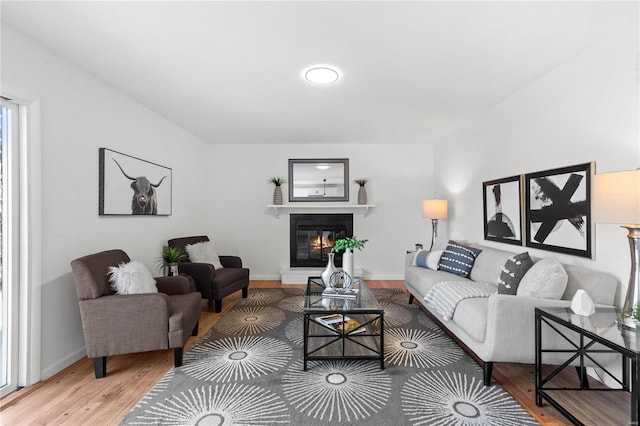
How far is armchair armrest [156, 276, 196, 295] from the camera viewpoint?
9.59 feet

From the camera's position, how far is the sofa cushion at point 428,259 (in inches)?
147

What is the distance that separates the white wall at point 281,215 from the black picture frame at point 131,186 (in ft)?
4.63

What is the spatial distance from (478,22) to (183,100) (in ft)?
9.30

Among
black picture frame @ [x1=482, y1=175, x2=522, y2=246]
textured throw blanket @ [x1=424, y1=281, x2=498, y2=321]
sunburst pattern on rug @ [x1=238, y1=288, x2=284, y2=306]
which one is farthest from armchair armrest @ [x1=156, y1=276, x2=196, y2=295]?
black picture frame @ [x1=482, y1=175, x2=522, y2=246]

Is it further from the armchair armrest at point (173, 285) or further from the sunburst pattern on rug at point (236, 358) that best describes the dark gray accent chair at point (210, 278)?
the sunburst pattern on rug at point (236, 358)

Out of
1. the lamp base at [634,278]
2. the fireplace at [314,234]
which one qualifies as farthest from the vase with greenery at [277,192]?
the lamp base at [634,278]

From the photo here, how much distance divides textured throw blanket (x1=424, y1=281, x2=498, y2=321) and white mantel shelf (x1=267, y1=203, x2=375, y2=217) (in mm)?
2398

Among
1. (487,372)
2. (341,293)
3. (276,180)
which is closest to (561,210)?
(487,372)

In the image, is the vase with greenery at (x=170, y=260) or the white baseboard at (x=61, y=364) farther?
the vase with greenery at (x=170, y=260)

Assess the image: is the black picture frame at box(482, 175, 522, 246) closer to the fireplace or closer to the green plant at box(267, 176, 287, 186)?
the fireplace

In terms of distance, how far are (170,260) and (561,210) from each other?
3959mm

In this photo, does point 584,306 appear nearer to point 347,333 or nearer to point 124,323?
point 347,333

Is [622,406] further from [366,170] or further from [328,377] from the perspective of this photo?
[366,170]

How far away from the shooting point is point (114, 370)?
235 cm
